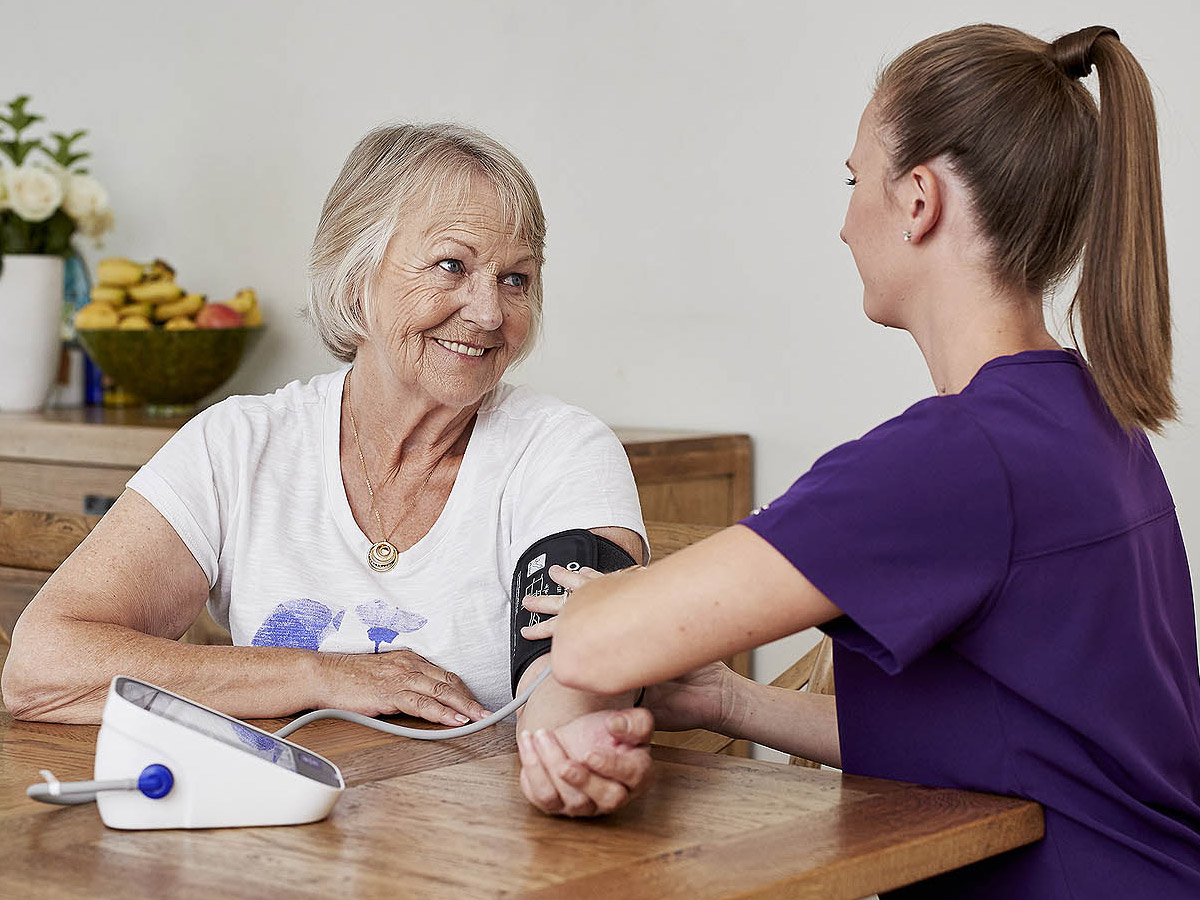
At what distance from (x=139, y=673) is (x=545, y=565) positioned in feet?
1.28

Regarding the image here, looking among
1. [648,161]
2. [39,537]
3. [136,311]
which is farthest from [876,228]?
[136,311]

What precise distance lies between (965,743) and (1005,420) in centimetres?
24

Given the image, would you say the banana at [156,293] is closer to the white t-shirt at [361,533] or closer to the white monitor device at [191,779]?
the white t-shirt at [361,533]

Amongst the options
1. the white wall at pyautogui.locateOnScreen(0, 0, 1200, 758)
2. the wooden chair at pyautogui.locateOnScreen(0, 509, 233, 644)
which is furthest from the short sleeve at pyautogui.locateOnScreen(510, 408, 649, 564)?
the white wall at pyautogui.locateOnScreen(0, 0, 1200, 758)

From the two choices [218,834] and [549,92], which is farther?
[549,92]

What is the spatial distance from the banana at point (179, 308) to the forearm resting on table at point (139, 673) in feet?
A: 6.09

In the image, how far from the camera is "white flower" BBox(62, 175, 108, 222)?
3.26 meters

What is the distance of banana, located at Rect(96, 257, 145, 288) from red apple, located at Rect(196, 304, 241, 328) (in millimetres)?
173

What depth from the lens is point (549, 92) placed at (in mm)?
2787

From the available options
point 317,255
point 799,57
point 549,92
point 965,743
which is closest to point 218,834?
point 965,743

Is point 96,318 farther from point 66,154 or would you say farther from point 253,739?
point 253,739

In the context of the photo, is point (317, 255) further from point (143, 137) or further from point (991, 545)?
point (143, 137)

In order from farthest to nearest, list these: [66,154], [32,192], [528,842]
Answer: [66,154], [32,192], [528,842]

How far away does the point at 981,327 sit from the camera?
1.10 meters
